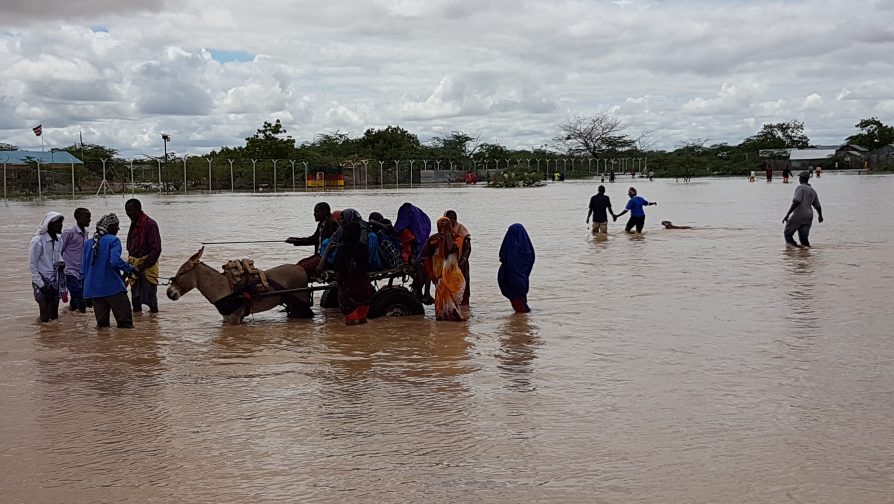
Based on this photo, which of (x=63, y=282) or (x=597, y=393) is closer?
(x=597, y=393)

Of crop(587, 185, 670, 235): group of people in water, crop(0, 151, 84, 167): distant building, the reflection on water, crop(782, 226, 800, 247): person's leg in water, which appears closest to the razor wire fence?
crop(0, 151, 84, 167): distant building

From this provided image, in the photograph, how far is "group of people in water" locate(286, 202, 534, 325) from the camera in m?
9.84

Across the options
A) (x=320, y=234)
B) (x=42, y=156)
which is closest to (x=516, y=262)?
(x=320, y=234)

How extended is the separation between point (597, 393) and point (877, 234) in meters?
17.2

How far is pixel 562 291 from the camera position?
13203mm

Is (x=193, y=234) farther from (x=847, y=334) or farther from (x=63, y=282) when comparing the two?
(x=847, y=334)

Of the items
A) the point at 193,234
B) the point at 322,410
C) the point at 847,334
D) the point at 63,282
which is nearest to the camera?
the point at 322,410

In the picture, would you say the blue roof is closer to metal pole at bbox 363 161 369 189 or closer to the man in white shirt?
metal pole at bbox 363 161 369 189

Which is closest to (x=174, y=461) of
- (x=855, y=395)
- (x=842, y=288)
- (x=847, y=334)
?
(x=855, y=395)

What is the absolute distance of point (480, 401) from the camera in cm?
702

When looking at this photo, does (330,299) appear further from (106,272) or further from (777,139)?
(777,139)

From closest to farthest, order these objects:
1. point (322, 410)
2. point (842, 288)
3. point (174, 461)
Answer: point (174, 461)
point (322, 410)
point (842, 288)

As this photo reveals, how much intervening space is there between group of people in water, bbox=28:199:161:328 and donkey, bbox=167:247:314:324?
26.5 inches

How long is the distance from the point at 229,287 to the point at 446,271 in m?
2.40
